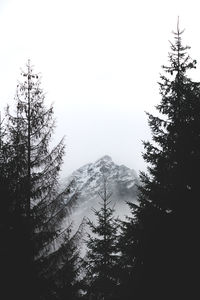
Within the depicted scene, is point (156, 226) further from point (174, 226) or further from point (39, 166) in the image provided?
point (39, 166)

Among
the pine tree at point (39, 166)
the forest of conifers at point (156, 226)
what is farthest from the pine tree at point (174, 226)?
the pine tree at point (39, 166)

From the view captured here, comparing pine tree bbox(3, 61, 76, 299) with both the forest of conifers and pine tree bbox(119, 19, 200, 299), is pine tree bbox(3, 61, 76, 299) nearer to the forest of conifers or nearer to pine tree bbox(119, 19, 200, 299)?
the forest of conifers

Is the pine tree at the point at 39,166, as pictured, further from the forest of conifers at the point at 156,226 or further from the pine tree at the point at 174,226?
the pine tree at the point at 174,226

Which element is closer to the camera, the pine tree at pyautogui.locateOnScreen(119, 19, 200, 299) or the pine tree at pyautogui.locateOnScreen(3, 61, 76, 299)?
the pine tree at pyautogui.locateOnScreen(119, 19, 200, 299)

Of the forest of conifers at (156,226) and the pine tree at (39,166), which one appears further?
the pine tree at (39,166)

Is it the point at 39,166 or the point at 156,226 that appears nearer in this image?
the point at 156,226

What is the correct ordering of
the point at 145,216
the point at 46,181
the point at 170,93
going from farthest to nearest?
the point at 46,181 < the point at 170,93 < the point at 145,216

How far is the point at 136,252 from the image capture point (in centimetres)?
748

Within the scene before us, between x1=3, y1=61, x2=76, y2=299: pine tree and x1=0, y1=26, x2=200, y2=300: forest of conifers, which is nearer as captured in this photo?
x1=0, y1=26, x2=200, y2=300: forest of conifers

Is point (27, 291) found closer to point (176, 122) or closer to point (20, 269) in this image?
point (20, 269)

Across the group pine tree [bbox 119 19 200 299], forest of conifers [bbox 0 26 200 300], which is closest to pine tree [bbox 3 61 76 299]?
forest of conifers [bbox 0 26 200 300]

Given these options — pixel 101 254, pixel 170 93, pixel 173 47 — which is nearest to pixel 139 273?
pixel 170 93

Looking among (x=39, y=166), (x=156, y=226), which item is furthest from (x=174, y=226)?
(x=39, y=166)

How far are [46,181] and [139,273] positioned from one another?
555 cm
